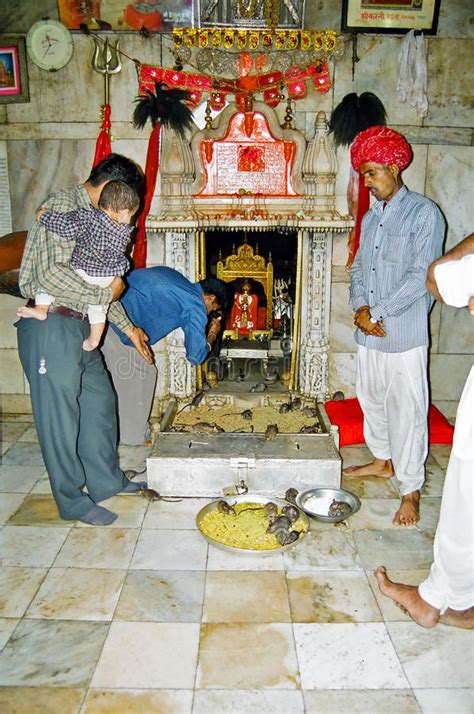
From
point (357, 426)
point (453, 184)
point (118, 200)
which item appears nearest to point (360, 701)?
point (118, 200)

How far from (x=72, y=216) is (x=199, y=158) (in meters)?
2.41

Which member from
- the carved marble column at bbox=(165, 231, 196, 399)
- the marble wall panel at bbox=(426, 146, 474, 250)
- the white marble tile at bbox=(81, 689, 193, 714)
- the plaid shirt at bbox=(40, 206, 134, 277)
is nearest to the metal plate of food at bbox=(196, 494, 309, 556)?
the white marble tile at bbox=(81, 689, 193, 714)

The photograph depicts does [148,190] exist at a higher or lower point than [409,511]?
higher

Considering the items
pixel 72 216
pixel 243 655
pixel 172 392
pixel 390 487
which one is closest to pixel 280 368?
pixel 172 392

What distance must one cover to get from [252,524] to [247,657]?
1.11 m

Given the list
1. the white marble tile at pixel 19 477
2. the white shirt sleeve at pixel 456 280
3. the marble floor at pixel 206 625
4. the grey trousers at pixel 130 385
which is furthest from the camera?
the grey trousers at pixel 130 385

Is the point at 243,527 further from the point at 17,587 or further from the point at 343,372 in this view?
the point at 343,372

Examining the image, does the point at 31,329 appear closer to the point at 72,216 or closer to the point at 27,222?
the point at 72,216

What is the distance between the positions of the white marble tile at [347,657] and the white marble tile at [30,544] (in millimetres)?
1609

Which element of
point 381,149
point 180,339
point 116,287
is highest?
point 381,149

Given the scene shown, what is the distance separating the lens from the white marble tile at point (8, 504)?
4.13 meters

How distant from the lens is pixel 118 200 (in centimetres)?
351

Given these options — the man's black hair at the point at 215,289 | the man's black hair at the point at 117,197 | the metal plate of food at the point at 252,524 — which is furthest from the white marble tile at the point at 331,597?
the man's black hair at the point at 215,289

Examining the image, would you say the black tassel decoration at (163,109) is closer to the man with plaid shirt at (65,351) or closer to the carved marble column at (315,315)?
the carved marble column at (315,315)
